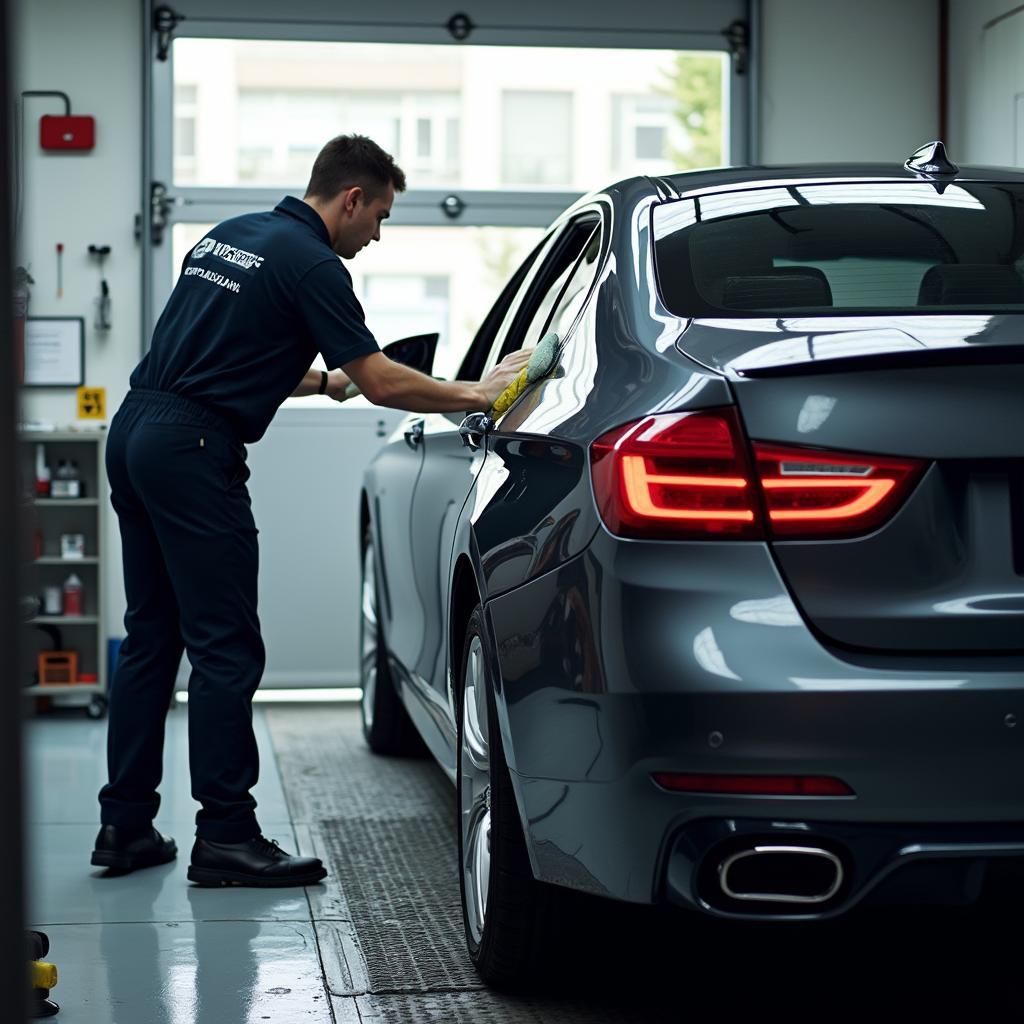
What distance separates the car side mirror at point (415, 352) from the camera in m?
3.99

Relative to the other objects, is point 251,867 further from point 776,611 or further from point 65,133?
point 65,133

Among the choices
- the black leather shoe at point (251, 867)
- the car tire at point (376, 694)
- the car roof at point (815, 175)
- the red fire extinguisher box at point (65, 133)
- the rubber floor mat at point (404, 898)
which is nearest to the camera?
the car roof at point (815, 175)

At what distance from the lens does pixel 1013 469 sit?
7.29 feet

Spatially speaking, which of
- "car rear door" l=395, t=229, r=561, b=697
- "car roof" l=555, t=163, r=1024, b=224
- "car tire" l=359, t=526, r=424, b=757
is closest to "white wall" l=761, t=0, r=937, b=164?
"car tire" l=359, t=526, r=424, b=757

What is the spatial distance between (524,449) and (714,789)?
79 centimetres

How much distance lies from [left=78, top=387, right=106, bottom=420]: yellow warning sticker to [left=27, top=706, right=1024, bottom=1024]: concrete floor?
327 cm

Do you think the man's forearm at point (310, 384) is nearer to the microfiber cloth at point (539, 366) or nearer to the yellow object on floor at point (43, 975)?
the microfiber cloth at point (539, 366)

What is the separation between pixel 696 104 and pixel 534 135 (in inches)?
32.5

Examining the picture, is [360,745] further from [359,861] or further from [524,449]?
[524,449]

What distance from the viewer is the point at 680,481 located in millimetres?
2260

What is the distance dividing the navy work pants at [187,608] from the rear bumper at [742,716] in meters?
1.71

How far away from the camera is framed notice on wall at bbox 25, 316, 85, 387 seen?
733 centimetres

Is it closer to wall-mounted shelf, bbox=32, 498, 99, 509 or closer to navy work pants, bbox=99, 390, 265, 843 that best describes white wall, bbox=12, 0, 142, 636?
wall-mounted shelf, bbox=32, 498, 99, 509

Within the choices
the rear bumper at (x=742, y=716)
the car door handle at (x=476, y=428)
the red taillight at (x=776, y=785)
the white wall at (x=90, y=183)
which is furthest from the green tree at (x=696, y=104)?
the red taillight at (x=776, y=785)
